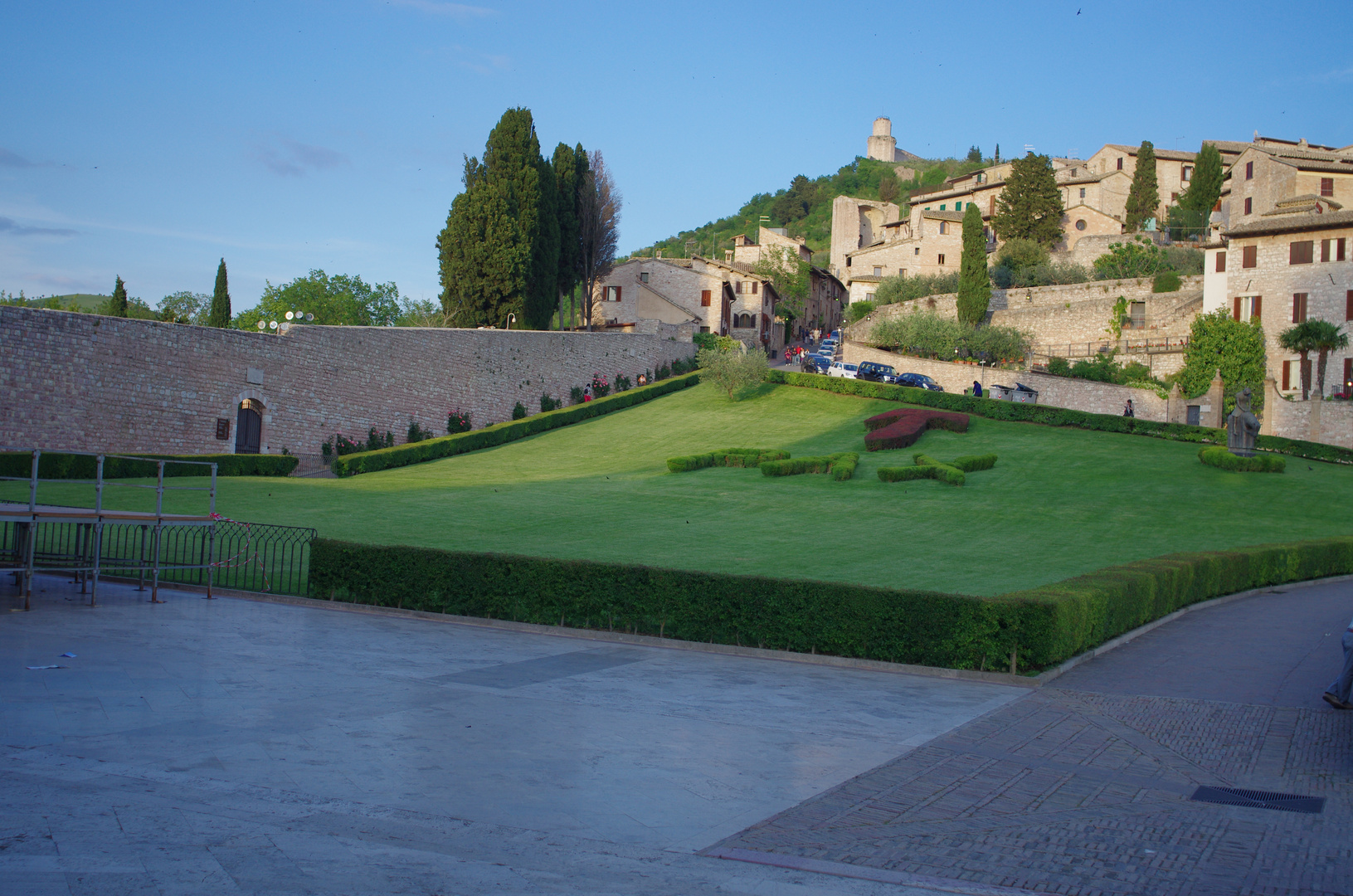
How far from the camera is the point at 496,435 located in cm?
4238

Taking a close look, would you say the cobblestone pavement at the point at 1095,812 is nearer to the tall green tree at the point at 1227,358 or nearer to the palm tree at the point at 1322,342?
the tall green tree at the point at 1227,358

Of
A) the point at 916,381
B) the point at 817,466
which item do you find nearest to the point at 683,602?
the point at 817,466

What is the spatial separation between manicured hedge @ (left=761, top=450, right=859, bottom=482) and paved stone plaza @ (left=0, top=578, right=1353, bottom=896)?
18.6 meters

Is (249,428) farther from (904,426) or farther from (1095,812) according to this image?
(1095,812)

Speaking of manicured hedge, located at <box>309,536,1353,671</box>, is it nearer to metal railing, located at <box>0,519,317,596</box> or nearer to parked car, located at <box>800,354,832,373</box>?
metal railing, located at <box>0,519,317,596</box>

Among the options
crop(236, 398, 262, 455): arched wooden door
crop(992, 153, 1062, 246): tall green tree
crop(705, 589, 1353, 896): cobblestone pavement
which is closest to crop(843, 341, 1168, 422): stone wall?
crop(992, 153, 1062, 246): tall green tree

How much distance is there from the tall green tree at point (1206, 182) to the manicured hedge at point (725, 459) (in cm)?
5297

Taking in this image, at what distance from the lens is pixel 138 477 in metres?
28.2

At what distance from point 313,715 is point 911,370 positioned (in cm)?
4962

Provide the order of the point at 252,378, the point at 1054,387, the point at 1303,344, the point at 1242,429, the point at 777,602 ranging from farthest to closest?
the point at 1054,387, the point at 1303,344, the point at 252,378, the point at 1242,429, the point at 777,602

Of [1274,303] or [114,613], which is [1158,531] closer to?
[114,613]

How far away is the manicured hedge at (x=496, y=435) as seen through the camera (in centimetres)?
3588

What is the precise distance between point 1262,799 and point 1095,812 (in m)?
1.64

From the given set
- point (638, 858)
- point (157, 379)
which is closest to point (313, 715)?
point (638, 858)
